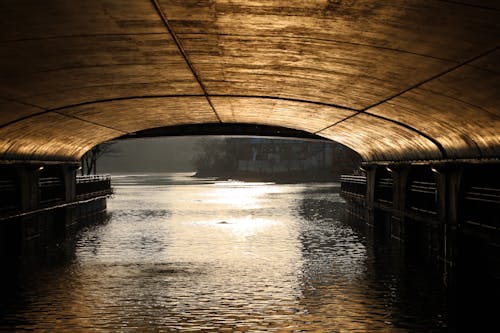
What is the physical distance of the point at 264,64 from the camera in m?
12.3

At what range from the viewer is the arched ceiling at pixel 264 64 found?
8266mm

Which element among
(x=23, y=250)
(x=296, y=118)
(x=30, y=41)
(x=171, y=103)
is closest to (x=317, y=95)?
(x=171, y=103)

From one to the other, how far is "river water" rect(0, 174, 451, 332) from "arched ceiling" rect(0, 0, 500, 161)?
4195 mm

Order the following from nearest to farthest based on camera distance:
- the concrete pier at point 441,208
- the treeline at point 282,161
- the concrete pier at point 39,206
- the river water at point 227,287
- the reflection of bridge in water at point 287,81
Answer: the reflection of bridge in water at point 287,81 → the river water at point 227,287 → the concrete pier at point 441,208 → the concrete pier at point 39,206 → the treeline at point 282,161

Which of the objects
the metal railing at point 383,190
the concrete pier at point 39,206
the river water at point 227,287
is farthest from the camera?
the metal railing at point 383,190

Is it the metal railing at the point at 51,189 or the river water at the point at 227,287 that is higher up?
the metal railing at the point at 51,189

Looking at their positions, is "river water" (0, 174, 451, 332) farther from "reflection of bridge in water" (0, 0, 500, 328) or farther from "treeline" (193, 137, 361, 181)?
"treeline" (193, 137, 361, 181)

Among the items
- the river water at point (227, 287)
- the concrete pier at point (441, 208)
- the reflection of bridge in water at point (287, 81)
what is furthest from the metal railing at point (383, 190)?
the reflection of bridge in water at point (287, 81)

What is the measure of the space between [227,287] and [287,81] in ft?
17.1

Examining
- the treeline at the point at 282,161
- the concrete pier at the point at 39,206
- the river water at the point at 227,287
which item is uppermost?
the treeline at the point at 282,161

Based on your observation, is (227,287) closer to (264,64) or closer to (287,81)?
(287,81)

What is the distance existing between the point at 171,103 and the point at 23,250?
8584mm

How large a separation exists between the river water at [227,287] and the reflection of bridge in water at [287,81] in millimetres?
2666

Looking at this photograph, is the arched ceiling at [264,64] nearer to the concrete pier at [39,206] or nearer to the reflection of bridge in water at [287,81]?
the reflection of bridge in water at [287,81]
